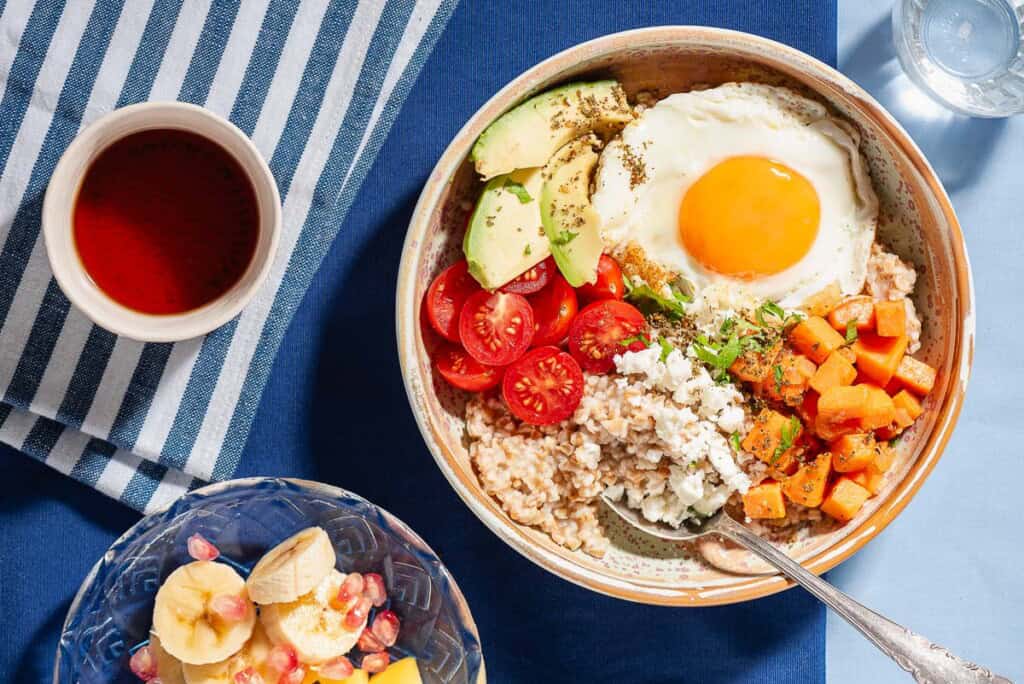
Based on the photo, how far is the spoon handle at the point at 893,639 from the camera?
76.8 inches

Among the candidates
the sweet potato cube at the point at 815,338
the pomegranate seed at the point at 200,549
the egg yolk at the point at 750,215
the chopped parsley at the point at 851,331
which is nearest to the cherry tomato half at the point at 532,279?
the egg yolk at the point at 750,215

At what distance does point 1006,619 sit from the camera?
2.48m

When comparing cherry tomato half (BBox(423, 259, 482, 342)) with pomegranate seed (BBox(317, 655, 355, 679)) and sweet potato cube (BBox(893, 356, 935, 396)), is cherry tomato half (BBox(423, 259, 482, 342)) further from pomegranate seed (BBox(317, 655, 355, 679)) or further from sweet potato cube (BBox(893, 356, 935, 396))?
sweet potato cube (BBox(893, 356, 935, 396))

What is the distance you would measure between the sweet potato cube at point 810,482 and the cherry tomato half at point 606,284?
1.81ft

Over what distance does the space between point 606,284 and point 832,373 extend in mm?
523

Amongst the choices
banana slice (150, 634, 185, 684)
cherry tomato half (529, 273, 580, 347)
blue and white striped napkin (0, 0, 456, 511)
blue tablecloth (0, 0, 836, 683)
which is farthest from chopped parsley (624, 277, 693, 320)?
banana slice (150, 634, 185, 684)

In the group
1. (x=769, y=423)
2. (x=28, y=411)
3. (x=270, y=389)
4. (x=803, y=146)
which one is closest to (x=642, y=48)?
(x=803, y=146)

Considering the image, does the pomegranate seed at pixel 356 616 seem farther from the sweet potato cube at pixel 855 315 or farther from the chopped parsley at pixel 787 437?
the sweet potato cube at pixel 855 315

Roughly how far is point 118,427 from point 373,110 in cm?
93

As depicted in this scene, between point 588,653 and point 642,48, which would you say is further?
point 588,653

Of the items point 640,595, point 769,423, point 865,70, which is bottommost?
point 640,595

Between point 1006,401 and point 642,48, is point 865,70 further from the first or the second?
point 1006,401

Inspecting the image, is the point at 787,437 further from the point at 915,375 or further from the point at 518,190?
the point at 518,190

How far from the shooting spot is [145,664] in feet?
7.06
